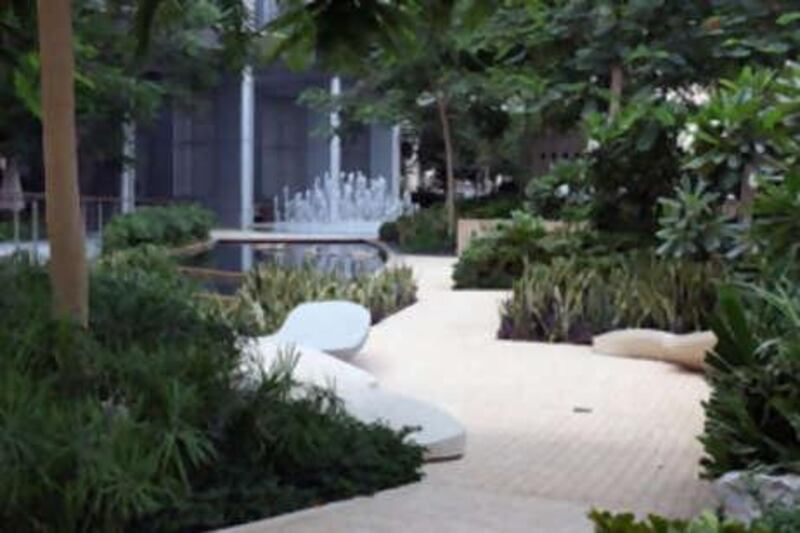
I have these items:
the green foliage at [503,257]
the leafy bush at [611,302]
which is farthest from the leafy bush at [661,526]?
the green foliage at [503,257]

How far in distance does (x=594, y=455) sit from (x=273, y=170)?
40.6 meters

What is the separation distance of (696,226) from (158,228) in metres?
17.7

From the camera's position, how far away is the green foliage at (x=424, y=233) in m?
29.1

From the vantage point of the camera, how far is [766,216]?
26.2ft

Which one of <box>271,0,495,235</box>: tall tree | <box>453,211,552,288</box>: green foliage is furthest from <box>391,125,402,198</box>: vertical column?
<box>271,0,495,235</box>: tall tree

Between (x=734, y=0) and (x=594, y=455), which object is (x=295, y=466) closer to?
(x=594, y=455)

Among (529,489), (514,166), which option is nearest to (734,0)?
(529,489)

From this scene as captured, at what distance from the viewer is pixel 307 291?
1455 cm

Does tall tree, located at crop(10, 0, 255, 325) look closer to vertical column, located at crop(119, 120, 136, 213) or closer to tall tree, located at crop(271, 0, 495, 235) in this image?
tall tree, located at crop(271, 0, 495, 235)

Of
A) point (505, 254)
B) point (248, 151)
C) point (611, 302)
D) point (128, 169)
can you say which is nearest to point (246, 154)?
point (248, 151)

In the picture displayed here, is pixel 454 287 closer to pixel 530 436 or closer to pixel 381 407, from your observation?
pixel 530 436

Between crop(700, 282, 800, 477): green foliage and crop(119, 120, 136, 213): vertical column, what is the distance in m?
26.6

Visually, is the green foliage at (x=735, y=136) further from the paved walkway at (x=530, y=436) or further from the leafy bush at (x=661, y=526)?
the leafy bush at (x=661, y=526)

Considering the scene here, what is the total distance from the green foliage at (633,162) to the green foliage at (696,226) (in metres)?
2.08
